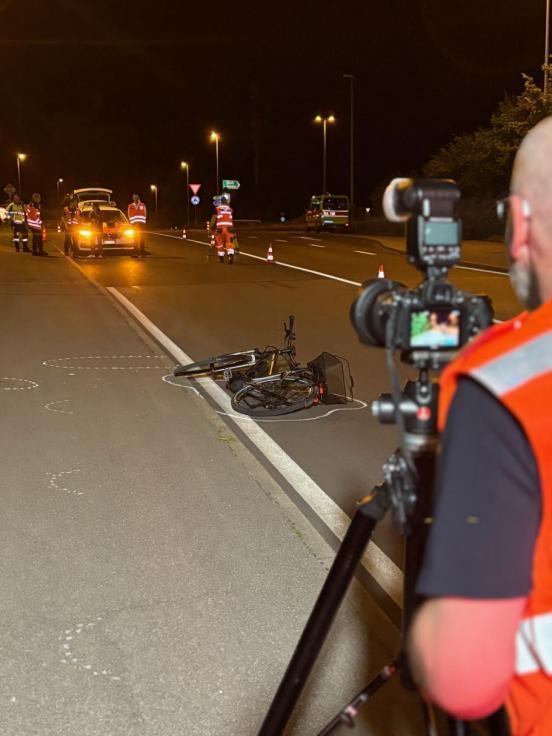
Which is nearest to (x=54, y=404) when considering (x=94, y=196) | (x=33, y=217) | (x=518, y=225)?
(x=518, y=225)

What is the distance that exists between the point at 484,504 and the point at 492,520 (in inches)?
0.9

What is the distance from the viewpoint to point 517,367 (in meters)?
1.21

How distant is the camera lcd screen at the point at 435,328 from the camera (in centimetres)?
172

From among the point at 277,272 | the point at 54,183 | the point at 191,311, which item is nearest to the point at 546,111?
the point at 277,272

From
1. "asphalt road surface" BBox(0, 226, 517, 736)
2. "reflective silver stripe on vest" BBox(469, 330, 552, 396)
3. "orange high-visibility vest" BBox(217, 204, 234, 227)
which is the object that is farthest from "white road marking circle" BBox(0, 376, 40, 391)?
"orange high-visibility vest" BBox(217, 204, 234, 227)

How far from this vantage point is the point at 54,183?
118 metres

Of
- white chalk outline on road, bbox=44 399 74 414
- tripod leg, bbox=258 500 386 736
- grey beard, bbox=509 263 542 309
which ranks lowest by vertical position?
white chalk outline on road, bbox=44 399 74 414

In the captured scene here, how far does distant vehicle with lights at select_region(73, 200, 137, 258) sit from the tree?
1028 centimetres

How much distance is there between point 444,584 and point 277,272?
72.7ft

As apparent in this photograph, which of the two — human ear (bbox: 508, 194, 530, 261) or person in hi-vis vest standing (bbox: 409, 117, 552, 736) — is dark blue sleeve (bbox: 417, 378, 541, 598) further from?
human ear (bbox: 508, 194, 530, 261)

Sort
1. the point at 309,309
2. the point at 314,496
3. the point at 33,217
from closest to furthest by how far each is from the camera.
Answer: the point at 314,496 < the point at 309,309 < the point at 33,217

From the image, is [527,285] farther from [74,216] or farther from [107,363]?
[74,216]

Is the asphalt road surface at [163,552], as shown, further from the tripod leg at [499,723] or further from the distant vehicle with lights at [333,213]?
the distant vehicle with lights at [333,213]

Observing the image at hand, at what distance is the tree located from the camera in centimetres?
2812
